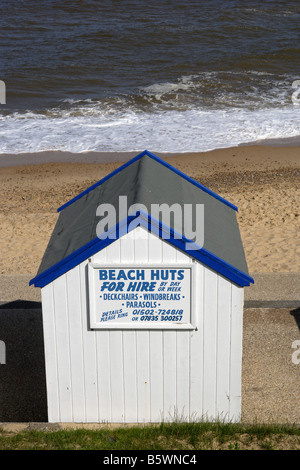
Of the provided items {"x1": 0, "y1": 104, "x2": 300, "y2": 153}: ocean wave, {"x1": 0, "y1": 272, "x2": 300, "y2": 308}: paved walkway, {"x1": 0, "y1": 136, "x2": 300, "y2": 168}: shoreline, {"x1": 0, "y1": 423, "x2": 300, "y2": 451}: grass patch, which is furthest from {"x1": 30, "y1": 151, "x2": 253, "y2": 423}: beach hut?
{"x1": 0, "y1": 104, "x2": 300, "y2": 153}: ocean wave

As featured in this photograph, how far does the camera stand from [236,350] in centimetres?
663

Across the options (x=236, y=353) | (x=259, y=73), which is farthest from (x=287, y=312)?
(x=259, y=73)

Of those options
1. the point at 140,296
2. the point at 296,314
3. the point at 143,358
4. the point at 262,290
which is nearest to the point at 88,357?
the point at 143,358

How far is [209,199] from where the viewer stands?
8070 millimetres

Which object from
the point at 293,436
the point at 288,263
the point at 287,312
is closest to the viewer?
the point at 293,436

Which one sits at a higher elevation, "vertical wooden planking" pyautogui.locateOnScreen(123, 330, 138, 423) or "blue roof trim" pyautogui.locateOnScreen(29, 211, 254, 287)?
"blue roof trim" pyautogui.locateOnScreen(29, 211, 254, 287)

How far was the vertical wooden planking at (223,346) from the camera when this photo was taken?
256 inches

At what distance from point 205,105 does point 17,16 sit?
59.0ft

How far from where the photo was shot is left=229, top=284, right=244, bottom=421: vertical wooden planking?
21.3 ft

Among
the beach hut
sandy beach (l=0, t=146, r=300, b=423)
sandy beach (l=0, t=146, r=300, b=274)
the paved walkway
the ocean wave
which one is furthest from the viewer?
the ocean wave

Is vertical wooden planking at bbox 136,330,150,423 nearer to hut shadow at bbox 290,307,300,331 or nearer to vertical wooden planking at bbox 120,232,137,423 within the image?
vertical wooden planking at bbox 120,232,137,423

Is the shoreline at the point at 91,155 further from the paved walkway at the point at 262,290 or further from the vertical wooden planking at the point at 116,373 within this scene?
the vertical wooden planking at the point at 116,373

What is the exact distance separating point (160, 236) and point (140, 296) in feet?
2.25
